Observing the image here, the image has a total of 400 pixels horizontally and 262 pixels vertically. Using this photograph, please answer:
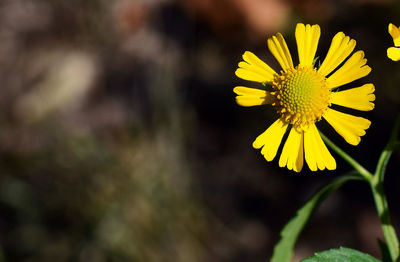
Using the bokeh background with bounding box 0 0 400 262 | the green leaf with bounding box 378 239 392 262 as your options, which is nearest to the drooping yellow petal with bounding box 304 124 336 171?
the green leaf with bounding box 378 239 392 262

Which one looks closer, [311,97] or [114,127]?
[311,97]

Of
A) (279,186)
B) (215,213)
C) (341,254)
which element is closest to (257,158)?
(279,186)

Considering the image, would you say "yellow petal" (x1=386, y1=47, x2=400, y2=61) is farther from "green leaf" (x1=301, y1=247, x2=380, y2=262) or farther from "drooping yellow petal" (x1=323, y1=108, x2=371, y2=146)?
"green leaf" (x1=301, y1=247, x2=380, y2=262)

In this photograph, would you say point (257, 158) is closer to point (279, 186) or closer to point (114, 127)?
point (279, 186)

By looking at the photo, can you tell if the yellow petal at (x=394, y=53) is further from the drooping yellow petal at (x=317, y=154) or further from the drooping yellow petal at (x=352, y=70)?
the drooping yellow petal at (x=317, y=154)

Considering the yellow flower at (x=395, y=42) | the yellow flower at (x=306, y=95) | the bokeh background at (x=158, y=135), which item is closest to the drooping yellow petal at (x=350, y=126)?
the yellow flower at (x=306, y=95)

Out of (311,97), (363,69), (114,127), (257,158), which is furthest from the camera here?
(114,127)
